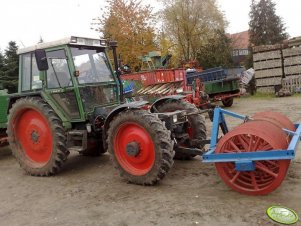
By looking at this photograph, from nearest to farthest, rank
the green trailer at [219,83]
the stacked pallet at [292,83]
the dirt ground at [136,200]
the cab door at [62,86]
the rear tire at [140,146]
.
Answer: the dirt ground at [136,200] → the rear tire at [140,146] → the cab door at [62,86] → the green trailer at [219,83] → the stacked pallet at [292,83]

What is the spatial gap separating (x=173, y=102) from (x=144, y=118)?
4.71 ft

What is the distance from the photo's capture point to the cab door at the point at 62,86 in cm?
581

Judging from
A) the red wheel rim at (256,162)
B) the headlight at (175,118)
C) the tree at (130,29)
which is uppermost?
the tree at (130,29)

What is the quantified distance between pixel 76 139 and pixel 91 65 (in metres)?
1.31

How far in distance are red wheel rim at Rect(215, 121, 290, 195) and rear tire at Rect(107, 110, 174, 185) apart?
2.46ft

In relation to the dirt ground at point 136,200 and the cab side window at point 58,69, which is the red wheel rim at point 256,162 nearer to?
the dirt ground at point 136,200

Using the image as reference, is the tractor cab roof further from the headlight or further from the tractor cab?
the headlight

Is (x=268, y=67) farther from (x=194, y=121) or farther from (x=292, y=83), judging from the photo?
(x=194, y=121)

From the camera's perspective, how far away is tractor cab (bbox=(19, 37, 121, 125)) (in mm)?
5770

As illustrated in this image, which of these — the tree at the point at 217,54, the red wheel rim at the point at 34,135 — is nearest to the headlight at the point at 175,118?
the red wheel rim at the point at 34,135

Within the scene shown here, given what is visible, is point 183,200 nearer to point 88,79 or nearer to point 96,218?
point 96,218

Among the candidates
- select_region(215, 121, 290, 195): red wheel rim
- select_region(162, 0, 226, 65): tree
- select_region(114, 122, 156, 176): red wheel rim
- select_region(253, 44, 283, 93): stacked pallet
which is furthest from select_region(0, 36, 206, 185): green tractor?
select_region(162, 0, 226, 65): tree

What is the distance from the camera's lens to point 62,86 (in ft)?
19.2

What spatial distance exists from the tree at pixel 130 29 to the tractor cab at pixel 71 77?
14459mm
